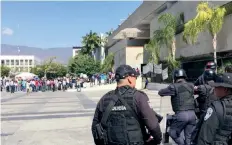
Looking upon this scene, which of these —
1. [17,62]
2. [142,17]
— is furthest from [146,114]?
[17,62]

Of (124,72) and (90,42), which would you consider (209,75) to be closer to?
(124,72)

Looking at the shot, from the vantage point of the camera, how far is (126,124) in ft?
12.5

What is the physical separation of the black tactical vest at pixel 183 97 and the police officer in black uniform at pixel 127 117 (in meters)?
2.19

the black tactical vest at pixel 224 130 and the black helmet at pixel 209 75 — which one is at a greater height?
the black helmet at pixel 209 75

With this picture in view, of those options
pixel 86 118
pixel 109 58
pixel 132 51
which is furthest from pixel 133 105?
pixel 109 58

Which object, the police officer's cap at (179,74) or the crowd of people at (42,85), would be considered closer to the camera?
the police officer's cap at (179,74)

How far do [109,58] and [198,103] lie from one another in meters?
52.7

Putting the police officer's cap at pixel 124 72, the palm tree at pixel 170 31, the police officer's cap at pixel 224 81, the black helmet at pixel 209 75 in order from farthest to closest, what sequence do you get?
the palm tree at pixel 170 31, the black helmet at pixel 209 75, the police officer's cap at pixel 124 72, the police officer's cap at pixel 224 81

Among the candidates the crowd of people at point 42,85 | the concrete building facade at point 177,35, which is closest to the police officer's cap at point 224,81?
the concrete building facade at point 177,35

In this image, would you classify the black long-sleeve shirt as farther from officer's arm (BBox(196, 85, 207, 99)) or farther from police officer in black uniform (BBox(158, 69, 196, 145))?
officer's arm (BBox(196, 85, 207, 99))

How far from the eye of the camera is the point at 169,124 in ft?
21.3

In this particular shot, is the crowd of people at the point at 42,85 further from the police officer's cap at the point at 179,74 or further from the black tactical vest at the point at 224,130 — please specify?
the black tactical vest at the point at 224,130

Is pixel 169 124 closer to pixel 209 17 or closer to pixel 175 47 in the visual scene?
pixel 209 17

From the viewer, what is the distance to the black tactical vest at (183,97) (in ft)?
19.6
